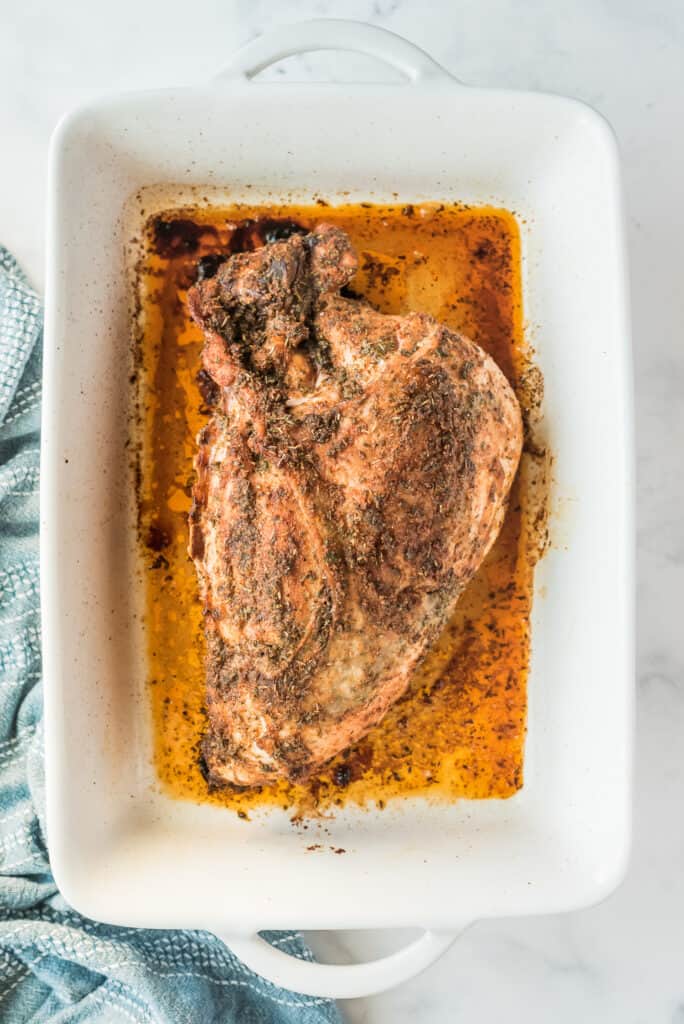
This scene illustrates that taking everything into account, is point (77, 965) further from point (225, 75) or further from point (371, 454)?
point (225, 75)

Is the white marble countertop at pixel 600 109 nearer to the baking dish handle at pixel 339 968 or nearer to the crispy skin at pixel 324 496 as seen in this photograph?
the baking dish handle at pixel 339 968

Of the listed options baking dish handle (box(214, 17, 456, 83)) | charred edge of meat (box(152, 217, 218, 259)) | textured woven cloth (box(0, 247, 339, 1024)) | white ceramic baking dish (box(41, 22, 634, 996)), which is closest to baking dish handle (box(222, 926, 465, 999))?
white ceramic baking dish (box(41, 22, 634, 996))

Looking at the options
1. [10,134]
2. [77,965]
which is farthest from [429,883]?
[10,134]

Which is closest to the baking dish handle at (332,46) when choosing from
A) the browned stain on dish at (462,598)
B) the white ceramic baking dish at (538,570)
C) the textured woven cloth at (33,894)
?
the white ceramic baking dish at (538,570)

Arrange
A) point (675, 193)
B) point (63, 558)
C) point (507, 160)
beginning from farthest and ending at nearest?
1. point (675, 193)
2. point (507, 160)
3. point (63, 558)

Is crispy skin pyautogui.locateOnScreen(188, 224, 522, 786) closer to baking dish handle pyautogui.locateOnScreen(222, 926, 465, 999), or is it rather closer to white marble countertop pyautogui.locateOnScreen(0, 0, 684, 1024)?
baking dish handle pyautogui.locateOnScreen(222, 926, 465, 999)

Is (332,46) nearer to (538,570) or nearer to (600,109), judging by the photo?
(600,109)
